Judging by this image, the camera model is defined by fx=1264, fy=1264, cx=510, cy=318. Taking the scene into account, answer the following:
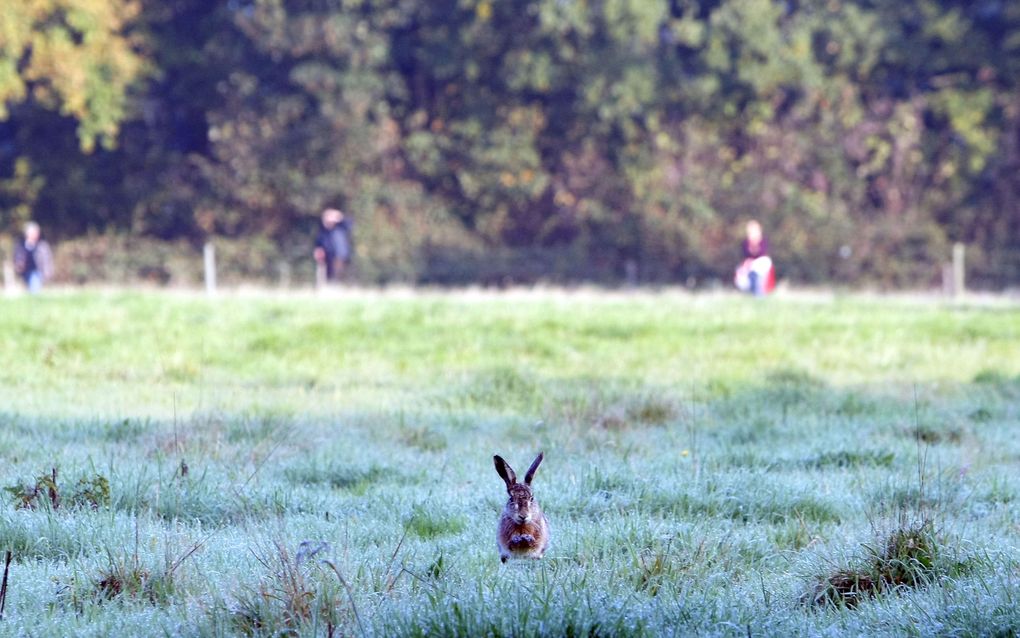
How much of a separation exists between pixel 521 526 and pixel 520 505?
10cm

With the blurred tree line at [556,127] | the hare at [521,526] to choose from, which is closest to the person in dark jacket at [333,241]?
the blurred tree line at [556,127]

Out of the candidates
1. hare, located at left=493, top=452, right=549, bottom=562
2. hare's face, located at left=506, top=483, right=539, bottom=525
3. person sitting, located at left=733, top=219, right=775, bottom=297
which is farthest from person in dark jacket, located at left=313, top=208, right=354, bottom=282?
hare's face, located at left=506, top=483, right=539, bottom=525

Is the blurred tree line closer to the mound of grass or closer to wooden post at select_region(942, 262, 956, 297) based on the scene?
wooden post at select_region(942, 262, 956, 297)

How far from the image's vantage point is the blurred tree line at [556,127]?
35656mm

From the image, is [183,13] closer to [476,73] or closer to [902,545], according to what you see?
[476,73]

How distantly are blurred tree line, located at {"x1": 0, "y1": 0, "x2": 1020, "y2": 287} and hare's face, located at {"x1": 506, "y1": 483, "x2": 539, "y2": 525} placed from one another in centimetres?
3163

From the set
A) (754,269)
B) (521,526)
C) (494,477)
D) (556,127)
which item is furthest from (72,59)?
(521,526)

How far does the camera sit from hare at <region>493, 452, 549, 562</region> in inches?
179

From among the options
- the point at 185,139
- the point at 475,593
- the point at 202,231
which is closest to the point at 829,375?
the point at 475,593

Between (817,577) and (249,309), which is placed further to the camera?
(249,309)

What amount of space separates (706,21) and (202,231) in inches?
651

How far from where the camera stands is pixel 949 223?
1451 inches

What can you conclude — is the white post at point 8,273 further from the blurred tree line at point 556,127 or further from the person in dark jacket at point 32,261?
the person in dark jacket at point 32,261

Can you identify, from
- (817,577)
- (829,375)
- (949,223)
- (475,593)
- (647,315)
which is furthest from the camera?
(949,223)
